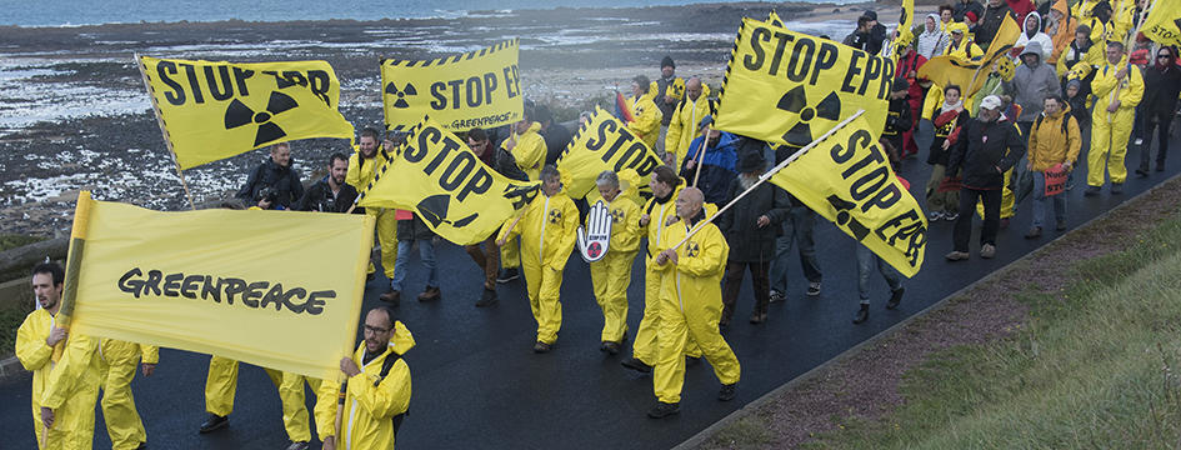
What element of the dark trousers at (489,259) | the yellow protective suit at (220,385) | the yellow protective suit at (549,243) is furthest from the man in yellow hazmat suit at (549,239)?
the yellow protective suit at (220,385)

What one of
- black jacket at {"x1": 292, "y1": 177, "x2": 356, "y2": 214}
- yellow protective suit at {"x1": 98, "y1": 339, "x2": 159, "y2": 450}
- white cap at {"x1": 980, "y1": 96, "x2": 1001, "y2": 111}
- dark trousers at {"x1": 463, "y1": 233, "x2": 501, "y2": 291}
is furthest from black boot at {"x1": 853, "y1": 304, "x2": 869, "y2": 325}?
yellow protective suit at {"x1": 98, "y1": 339, "x2": 159, "y2": 450}

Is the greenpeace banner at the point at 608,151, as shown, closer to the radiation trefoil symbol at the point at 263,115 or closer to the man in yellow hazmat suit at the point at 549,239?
the man in yellow hazmat suit at the point at 549,239

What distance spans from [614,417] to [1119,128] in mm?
9401

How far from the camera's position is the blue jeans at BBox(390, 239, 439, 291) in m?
10.7

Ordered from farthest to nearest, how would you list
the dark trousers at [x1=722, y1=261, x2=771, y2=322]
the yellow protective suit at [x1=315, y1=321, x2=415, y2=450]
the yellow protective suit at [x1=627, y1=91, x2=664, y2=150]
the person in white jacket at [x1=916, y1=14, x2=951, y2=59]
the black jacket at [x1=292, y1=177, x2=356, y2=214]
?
1. the person in white jacket at [x1=916, y1=14, x2=951, y2=59]
2. the yellow protective suit at [x1=627, y1=91, x2=664, y2=150]
3. the black jacket at [x1=292, y1=177, x2=356, y2=214]
4. the dark trousers at [x1=722, y1=261, x2=771, y2=322]
5. the yellow protective suit at [x1=315, y1=321, x2=415, y2=450]

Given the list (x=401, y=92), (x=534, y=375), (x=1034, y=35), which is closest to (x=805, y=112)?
(x=534, y=375)

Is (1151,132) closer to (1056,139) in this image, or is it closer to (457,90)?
(1056,139)

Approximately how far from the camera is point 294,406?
7328mm

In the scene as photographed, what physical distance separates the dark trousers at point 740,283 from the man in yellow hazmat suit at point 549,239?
164cm

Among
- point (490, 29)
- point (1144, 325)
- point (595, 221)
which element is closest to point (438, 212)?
point (595, 221)

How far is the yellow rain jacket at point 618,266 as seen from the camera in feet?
29.4

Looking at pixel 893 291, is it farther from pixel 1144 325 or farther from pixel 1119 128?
pixel 1119 128

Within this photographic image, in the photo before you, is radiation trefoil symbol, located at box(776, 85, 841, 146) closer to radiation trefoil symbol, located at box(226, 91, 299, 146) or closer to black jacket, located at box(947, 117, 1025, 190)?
black jacket, located at box(947, 117, 1025, 190)

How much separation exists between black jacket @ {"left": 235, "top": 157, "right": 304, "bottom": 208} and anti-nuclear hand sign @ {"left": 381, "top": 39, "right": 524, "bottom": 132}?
122 cm
